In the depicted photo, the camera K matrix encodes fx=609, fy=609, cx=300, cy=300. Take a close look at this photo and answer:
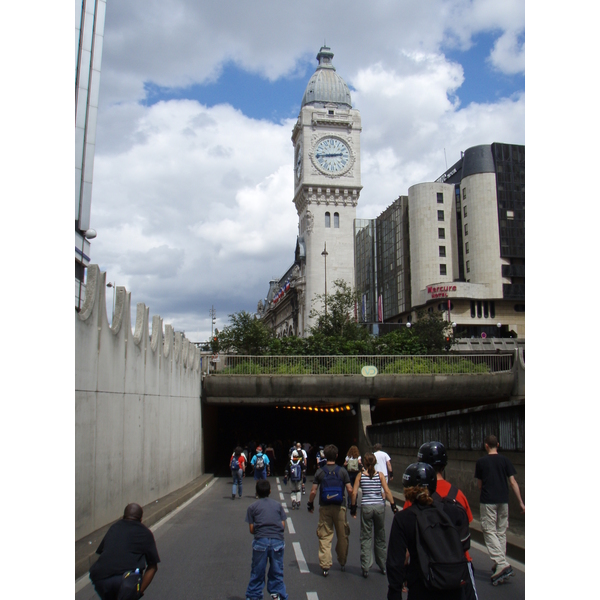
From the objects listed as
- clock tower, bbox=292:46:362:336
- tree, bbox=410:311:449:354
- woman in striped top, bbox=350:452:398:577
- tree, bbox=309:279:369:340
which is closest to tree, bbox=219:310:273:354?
tree, bbox=309:279:369:340

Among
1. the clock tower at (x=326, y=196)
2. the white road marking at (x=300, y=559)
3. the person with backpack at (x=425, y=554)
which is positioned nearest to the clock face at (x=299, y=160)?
the clock tower at (x=326, y=196)

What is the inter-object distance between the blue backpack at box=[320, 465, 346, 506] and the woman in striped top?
33 cm

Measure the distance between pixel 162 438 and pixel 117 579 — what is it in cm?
1395

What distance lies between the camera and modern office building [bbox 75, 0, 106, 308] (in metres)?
16.2

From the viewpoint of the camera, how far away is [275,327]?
122375 mm

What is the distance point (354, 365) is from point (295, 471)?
1709 centimetres

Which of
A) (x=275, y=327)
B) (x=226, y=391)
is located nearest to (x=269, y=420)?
(x=226, y=391)

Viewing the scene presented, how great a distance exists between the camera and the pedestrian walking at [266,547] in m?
6.88

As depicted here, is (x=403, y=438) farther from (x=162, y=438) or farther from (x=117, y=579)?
(x=117, y=579)

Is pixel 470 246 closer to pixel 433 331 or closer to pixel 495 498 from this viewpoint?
pixel 433 331

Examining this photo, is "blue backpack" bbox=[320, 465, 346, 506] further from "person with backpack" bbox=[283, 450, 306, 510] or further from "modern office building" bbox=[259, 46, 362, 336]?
"modern office building" bbox=[259, 46, 362, 336]

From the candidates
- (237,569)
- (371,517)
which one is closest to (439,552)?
(371,517)

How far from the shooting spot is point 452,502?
4777 millimetres

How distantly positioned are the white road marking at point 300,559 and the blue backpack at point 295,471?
6367mm
